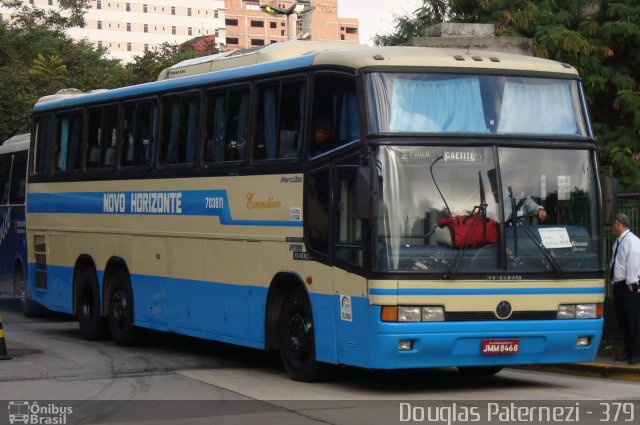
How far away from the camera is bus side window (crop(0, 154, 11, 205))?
86.7 feet

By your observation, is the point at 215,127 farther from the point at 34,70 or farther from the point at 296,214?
the point at 34,70

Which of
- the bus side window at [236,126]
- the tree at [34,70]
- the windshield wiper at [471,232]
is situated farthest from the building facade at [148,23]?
the windshield wiper at [471,232]

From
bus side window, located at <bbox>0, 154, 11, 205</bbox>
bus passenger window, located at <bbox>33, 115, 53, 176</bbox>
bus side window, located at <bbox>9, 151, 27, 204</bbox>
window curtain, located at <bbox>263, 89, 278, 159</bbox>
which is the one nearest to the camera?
window curtain, located at <bbox>263, 89, 278, 159</bbox>

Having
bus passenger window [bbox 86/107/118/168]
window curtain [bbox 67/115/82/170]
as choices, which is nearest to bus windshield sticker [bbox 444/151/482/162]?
bus passenger window [bbox 86/107/118/168]

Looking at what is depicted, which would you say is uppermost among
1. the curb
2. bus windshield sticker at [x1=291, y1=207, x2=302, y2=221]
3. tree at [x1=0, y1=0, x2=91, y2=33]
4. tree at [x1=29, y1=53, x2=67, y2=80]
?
tree at [x1=0, y1=0, x2=91, y2=33]

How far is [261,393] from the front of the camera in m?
13.1

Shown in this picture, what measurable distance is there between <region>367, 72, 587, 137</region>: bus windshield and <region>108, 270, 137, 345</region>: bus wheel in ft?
22.3

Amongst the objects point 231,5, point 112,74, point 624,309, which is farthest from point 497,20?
point 231,5

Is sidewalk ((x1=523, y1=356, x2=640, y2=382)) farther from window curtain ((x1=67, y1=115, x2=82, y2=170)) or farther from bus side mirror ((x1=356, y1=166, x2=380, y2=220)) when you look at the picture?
window curtain ((x1=67, y1=115, x2=82, y2=170))

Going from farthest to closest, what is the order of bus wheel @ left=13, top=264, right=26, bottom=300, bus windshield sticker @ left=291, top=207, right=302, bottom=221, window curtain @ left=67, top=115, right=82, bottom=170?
bus wheel @ left=13, top=264, right=26, bottom=300 < window curtain @ left=67, top=115, right=82, bottom=170 < bus windshield sticker @ left=291, top=207, right=302, bottom=221

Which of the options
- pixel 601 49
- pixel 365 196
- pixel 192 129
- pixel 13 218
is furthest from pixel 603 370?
pixel 13 218

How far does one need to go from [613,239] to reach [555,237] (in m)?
4.51

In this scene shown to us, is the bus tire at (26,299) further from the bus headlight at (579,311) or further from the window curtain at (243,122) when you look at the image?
the bus headlight at (579,311)

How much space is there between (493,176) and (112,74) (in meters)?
51.1
